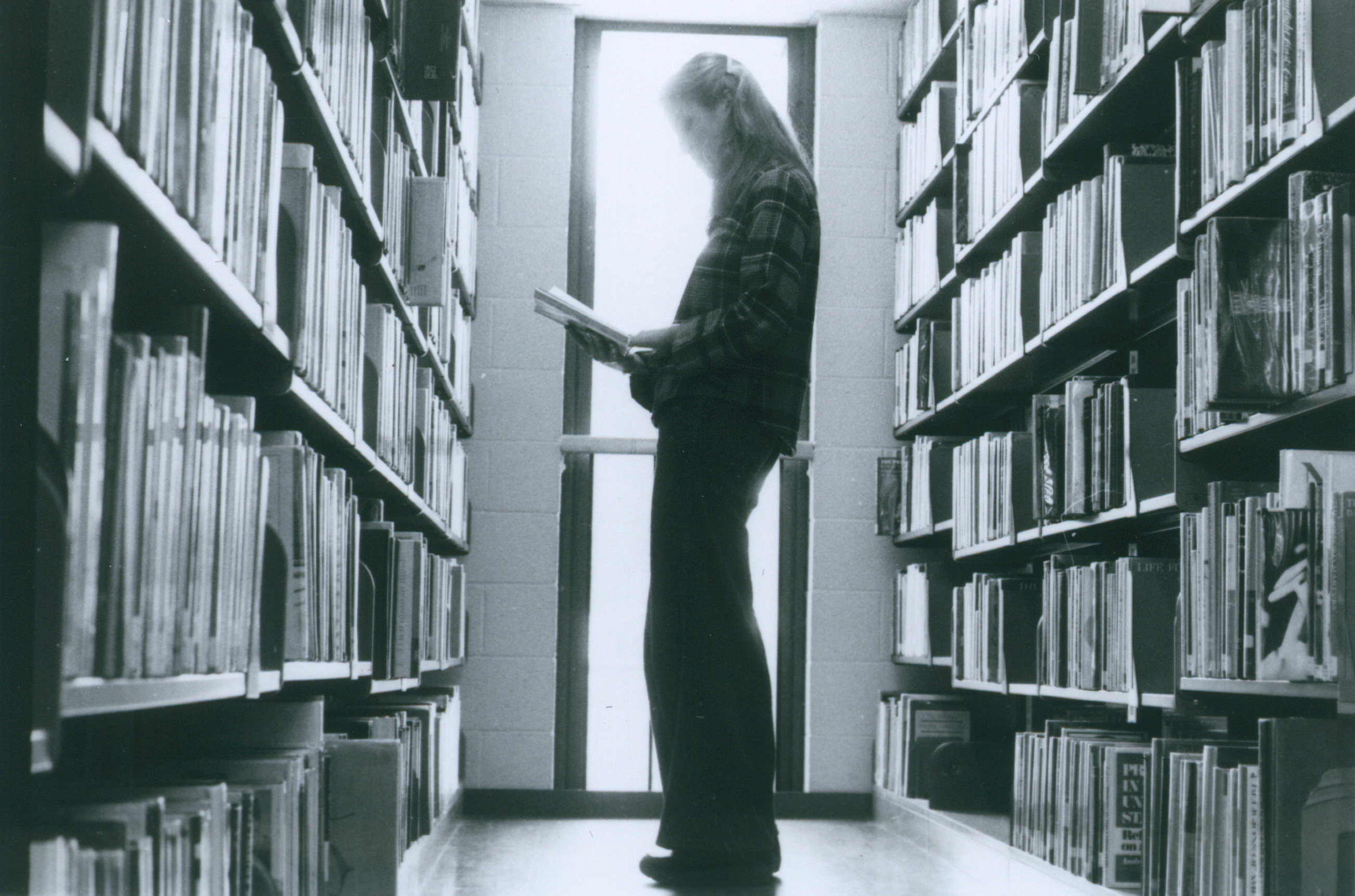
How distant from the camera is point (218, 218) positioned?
1.22 meters

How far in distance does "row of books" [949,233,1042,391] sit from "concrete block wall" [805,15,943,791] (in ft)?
1.61

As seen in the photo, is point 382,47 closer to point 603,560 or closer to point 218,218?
point 218,218

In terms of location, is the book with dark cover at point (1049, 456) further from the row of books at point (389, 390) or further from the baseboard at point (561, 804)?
the baseboard at point (561, 804)

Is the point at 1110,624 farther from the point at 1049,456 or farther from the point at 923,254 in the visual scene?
the point at 923,254

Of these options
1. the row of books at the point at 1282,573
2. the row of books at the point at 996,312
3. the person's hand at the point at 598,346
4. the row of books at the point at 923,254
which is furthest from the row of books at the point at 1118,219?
the row of books at the point at 923,254

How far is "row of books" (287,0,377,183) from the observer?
1.68 metres

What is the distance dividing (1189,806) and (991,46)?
Answer: 6.87 feet

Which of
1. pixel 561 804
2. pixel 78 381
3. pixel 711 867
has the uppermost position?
pixel 78 381

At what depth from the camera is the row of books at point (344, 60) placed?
168 cm

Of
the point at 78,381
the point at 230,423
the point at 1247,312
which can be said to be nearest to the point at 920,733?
the point at 1247,312

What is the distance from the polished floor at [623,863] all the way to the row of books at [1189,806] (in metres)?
0.28

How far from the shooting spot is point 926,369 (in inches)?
155

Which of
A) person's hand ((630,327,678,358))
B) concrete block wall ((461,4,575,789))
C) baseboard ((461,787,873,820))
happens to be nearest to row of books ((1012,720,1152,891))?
person's hand ((630,327,678,358))

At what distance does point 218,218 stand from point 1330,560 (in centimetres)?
132
